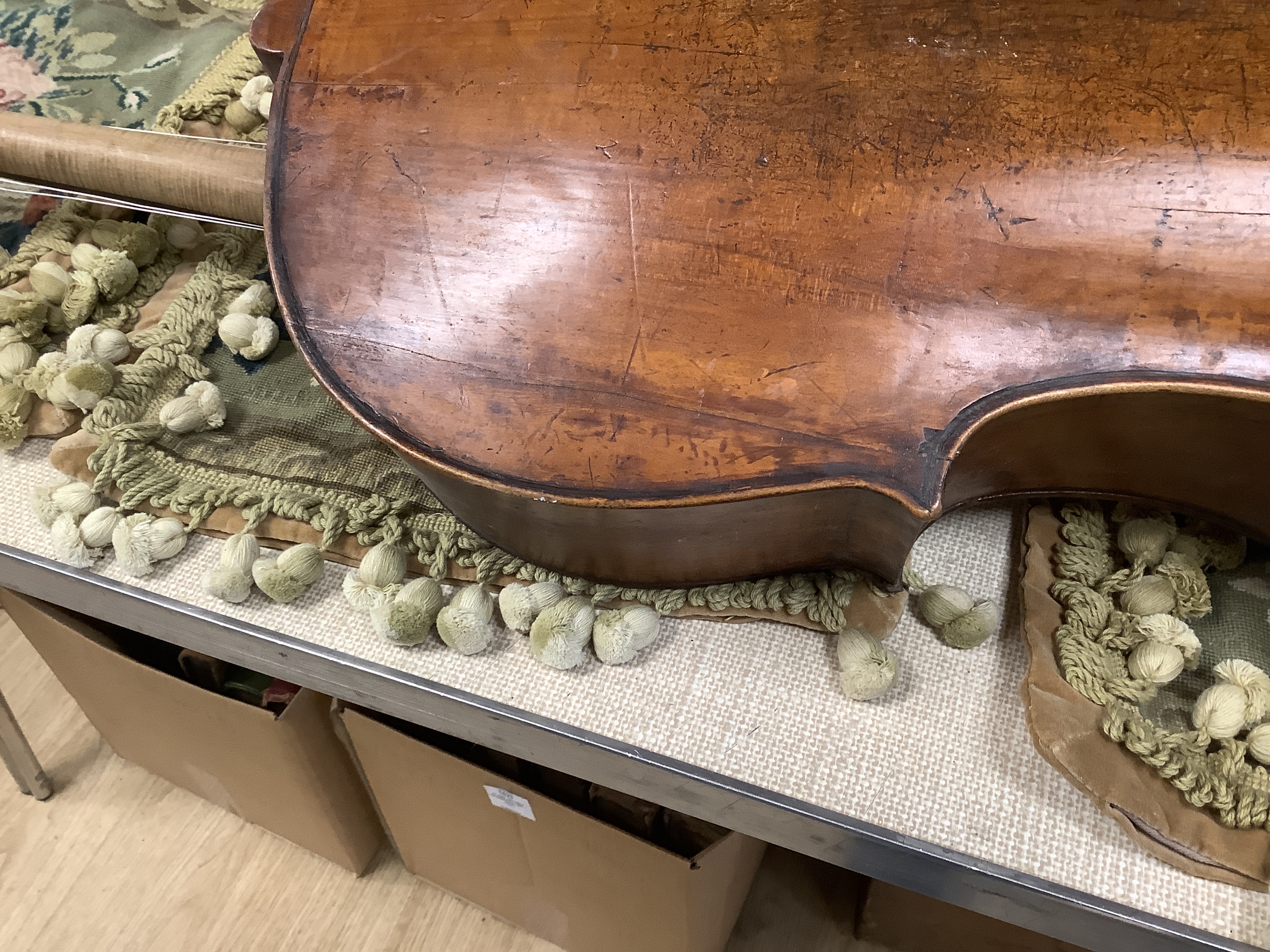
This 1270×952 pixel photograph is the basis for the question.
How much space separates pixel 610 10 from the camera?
68 centimetres

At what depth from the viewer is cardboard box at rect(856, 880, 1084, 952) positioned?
3.14 feet

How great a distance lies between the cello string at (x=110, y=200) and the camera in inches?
35.5

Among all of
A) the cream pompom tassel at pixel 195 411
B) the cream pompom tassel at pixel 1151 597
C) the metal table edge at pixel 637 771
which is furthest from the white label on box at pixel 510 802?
the cream pompom tassel at pixel 1151 597

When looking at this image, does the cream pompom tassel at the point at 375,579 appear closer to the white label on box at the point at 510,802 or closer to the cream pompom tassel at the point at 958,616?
the white label on box at the point at 510,802

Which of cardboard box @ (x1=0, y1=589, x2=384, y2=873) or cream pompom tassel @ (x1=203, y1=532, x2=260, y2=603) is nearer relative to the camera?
cream pompom tassel @ (x1=203, y1=532, x2=260, y2=603)

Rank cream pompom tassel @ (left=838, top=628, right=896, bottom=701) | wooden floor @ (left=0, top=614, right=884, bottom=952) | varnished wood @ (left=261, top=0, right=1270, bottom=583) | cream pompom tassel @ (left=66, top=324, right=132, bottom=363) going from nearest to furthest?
1. varnished wood @ (left=261, top=0, right=1270, bottom=583)
2. cream pompom tassel @ (left=838, top=628, right=896, bottom=701)
3. cream pompom tassel @ (left=66, top=324, right=132, bottom=363)
4. wooden floor @ (left=0, top=614, right=884, bottom=952)

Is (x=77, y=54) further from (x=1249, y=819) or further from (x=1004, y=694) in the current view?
(x=1249, y=819)

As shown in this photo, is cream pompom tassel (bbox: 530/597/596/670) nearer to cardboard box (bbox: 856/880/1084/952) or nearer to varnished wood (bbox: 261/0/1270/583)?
varnished wood (bbox: 261/0/1270/583)

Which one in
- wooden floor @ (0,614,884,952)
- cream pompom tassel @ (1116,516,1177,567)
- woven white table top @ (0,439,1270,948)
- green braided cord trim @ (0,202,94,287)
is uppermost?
green braided cord trim @ (0,202,94,287)

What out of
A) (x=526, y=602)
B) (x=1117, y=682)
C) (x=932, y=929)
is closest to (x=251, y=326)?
(x=526, y=602)

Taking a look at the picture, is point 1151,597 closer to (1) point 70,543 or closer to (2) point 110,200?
(1) point 70,543

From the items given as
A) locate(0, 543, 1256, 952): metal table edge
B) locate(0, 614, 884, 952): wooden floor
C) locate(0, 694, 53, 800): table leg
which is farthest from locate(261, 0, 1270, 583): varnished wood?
locate(0, 694, 53, 800): table leg

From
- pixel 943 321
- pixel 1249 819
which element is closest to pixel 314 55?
pixel 943 321

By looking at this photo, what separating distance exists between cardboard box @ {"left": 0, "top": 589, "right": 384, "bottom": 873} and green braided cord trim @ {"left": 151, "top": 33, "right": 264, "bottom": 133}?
1.96 ft
